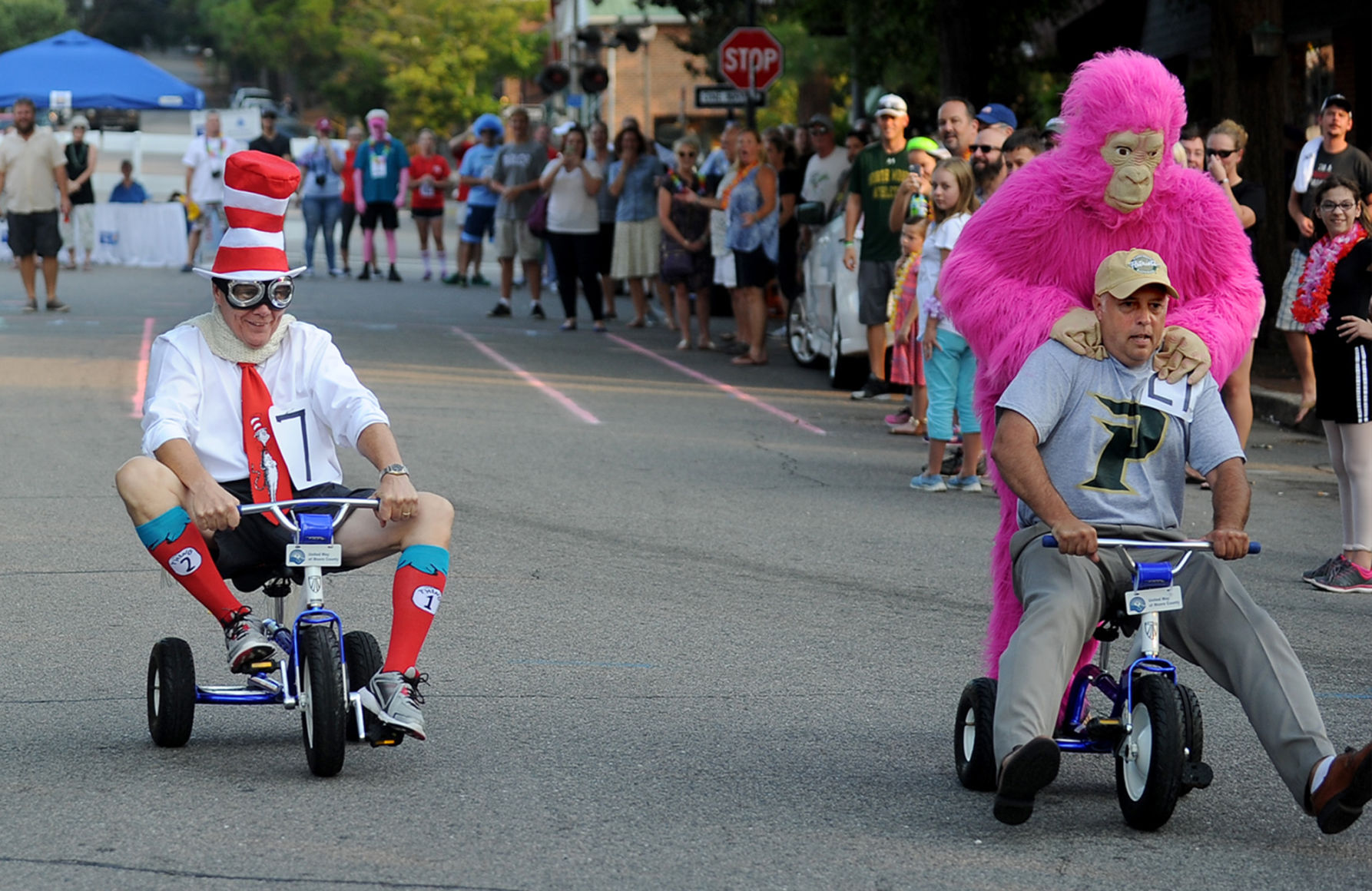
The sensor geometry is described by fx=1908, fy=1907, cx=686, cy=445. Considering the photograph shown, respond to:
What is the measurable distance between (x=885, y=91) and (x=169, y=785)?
25.4 m

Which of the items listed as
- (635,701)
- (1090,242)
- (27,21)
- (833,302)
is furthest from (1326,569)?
(27,21)

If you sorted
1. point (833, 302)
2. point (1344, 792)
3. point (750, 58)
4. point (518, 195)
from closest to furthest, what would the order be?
point (1344, 792) → point (833, 302) → point (518, 195) → point (750, 58)

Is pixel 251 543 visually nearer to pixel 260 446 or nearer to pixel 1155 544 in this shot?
pixel 260 446

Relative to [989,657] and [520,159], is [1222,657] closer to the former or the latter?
[989,657]

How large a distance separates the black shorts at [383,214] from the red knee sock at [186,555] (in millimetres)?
20242

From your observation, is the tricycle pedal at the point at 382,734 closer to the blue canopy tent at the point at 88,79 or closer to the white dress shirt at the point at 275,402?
the white dress shirt at the point at 275,402

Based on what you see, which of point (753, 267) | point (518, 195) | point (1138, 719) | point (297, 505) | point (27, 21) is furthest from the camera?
point (27, 21)

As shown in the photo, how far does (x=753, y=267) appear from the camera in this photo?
1526 centimetres

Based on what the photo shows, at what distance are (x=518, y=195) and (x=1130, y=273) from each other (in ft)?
47.3

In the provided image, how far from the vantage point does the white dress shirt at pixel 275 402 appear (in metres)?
5.21

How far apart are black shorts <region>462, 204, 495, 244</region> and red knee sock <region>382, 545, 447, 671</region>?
17662 mm

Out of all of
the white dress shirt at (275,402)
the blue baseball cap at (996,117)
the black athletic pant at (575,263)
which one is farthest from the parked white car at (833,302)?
the white dress shirt at (275,402)

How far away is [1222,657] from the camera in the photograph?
460cm

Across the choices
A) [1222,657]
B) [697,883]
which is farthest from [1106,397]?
[697,883]
